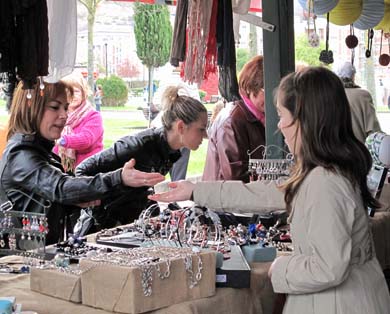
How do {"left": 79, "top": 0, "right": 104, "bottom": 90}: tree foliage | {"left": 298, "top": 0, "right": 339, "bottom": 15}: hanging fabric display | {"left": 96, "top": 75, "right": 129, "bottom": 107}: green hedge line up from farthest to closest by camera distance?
{"left": 96, "top": 75, "right": 129, "bottom": 107}: green hedge
{"left": 79, "top": 0, "right": 104, "bottom": 90}: tree foliage
{"left": 298, "top": 0, "right": 339, "bottom": 15}: hanging fabric display

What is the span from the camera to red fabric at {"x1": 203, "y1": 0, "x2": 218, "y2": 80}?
3.42 m

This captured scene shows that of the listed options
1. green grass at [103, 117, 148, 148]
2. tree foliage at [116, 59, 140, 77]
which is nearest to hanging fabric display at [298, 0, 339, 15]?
green grass at [103, 117, 148, 148]

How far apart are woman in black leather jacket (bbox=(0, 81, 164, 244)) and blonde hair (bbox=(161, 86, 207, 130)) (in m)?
0.68

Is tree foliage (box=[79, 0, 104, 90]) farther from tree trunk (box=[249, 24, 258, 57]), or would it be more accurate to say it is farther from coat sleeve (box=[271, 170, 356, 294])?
coat sleeve (box=[271, 170, 356, 294])

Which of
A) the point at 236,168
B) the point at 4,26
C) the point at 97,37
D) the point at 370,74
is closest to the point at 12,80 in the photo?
the point at 4,26

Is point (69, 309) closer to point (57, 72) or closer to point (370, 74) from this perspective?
point (57, 72)

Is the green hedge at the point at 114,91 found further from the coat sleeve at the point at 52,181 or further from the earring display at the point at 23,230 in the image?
the earring display at the point at 23,230

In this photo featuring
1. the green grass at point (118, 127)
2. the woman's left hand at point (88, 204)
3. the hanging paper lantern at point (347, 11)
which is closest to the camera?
the woman's left hand at point (88, 204)

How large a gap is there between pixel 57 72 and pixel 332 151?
1243 mm

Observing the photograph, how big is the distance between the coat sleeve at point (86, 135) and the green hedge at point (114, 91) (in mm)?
4661

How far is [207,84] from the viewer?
3676 millimetres

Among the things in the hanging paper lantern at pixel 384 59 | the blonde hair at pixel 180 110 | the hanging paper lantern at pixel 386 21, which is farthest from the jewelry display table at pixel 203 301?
the hanging paper lantern at pixel 384 59

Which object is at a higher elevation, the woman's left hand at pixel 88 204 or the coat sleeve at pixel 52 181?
the coat sleeve at pixel 52 181

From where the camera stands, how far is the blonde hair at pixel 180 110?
3.36 m
